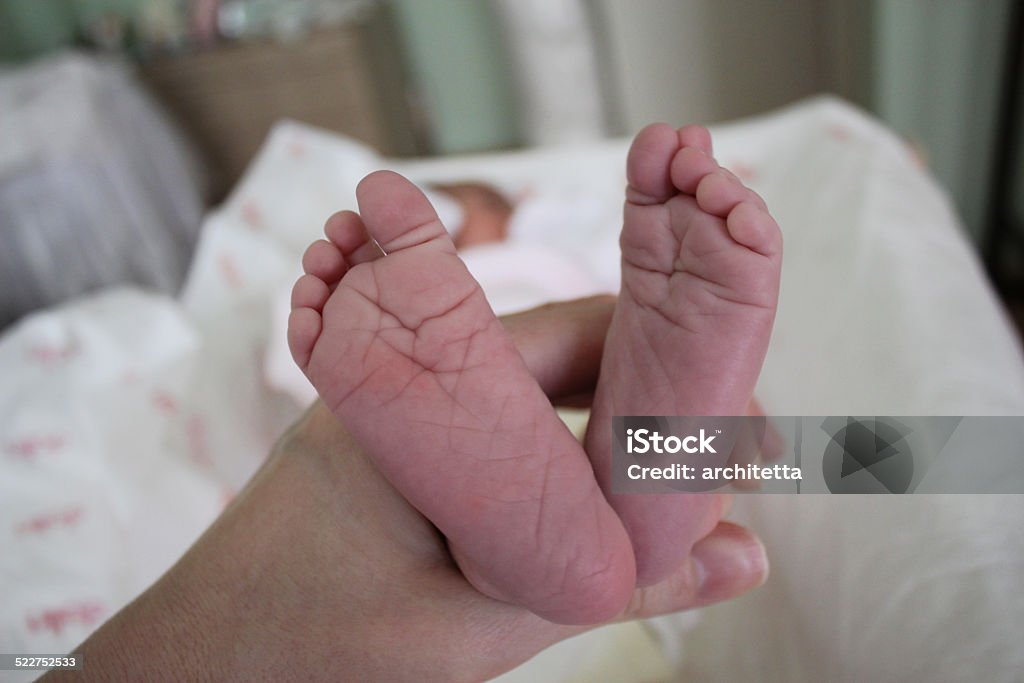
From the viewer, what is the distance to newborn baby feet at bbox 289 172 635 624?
0.42m

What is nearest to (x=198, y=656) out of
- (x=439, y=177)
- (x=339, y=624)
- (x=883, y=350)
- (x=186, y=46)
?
(x=339, y=624)

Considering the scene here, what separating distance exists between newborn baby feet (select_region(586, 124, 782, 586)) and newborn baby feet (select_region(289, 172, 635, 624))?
0.04 m

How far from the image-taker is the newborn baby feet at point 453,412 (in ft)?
1.39

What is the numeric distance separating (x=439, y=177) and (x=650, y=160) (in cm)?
96

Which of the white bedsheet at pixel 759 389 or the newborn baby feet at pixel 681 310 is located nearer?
→ the newborn baby feet at pixel 681 310

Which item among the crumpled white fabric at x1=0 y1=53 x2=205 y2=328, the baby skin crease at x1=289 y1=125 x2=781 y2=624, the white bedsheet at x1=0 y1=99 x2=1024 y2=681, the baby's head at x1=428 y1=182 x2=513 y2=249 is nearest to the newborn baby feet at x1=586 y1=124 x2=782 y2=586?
the baby skin crease at x1=289 y1=125 x2=781 y2=624

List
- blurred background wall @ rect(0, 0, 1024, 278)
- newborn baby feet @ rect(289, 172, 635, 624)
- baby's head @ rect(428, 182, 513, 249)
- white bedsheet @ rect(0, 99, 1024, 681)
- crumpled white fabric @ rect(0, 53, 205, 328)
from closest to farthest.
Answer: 1. newborn baby feet @ rect(289, 172, 635, 624)
2. white bedsheet @ rect(0, 99, 1024, 681)
3. baby's head @ rect(428, 182, 513, 249)
4. blurred background wall @ rect(0, 0, 1024, 278)
5. crumpled white fabric @ rect(0, 53, 205, 328)

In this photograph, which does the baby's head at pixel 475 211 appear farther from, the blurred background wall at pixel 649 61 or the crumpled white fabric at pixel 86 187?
the crumpled white fabric at pixel 86 187

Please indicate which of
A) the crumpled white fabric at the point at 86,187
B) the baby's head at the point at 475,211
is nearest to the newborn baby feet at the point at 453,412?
the baby's head at the point at 475,211

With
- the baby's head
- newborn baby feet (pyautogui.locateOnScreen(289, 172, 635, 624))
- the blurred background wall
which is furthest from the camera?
the blurred background wall

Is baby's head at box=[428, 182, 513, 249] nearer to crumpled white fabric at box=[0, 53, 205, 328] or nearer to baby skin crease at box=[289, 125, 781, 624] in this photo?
baby skin crease at box=[289, 125, 781, 624]

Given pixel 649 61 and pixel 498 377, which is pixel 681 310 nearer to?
pixel 498 377

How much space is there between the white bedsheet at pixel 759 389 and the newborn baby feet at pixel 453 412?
14 centimetres

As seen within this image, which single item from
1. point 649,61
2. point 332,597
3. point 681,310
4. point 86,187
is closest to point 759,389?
point 681,310
